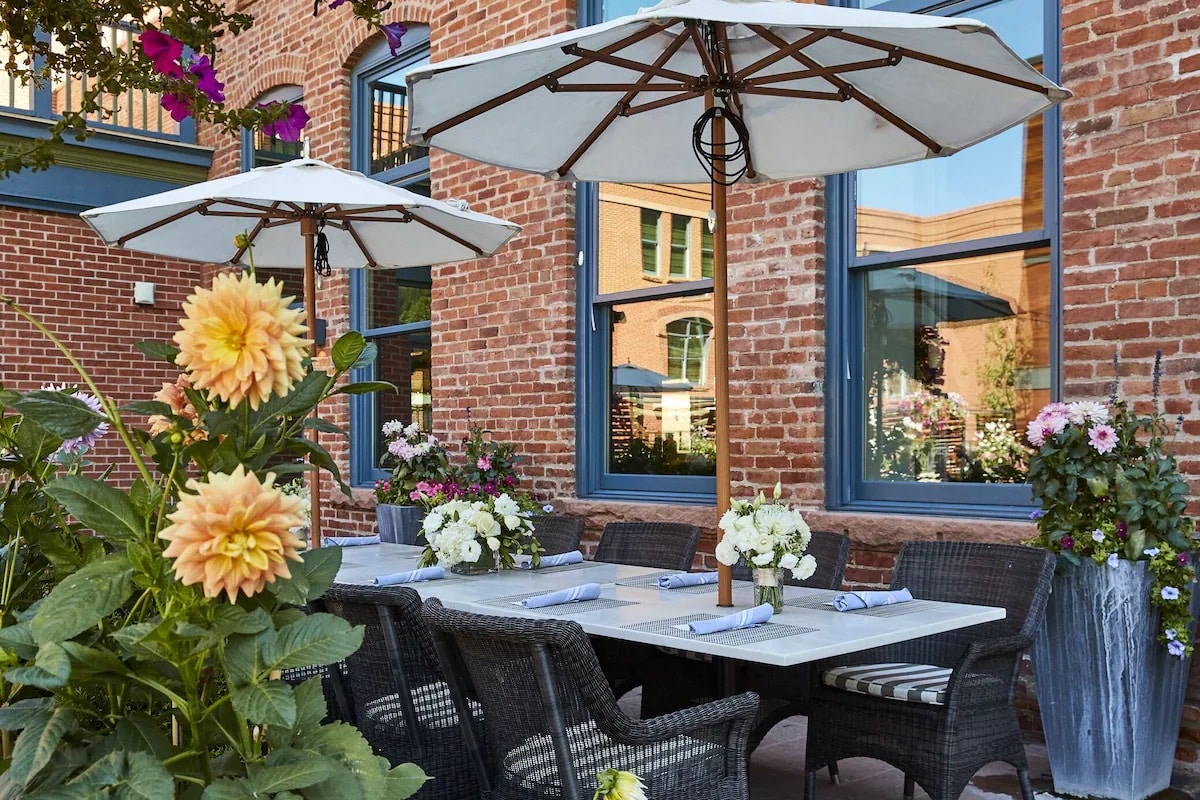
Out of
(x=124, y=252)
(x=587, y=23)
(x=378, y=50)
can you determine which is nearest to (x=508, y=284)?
(x=587, y=23)

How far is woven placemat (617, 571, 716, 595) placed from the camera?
380 centimetres

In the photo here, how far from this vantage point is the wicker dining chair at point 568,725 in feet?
8.15

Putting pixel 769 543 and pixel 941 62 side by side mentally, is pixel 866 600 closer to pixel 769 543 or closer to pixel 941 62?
pixel 769 543

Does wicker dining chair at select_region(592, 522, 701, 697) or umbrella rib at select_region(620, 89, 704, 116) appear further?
wicker dining chair at select_region(592, 522, 701, 697)

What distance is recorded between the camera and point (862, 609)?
335cm

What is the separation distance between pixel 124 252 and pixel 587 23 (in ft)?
17.4

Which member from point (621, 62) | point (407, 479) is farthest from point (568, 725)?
point (407, 479)

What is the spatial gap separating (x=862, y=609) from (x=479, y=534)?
1.52 metres

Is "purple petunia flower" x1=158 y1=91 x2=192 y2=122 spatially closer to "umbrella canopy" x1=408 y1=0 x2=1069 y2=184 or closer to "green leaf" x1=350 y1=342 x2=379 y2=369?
"umbrella canopy" x1=408 y1=0 x2=1069 y2=184

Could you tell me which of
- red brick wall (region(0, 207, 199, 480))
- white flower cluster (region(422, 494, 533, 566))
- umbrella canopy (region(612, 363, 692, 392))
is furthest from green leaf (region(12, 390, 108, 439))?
red brick wall (region(0, 207, 199, 480))

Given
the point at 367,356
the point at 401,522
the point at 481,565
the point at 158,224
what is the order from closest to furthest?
the point at 367,356 < the point at 481,565 < the point at 158,224 < the point at 401,522

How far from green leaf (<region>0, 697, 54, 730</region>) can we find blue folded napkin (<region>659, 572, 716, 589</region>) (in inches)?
109

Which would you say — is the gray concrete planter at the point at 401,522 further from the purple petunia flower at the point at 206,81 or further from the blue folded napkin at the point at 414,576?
the purple petunia flower at the point at 206,81

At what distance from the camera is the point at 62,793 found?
1141 millimetres
